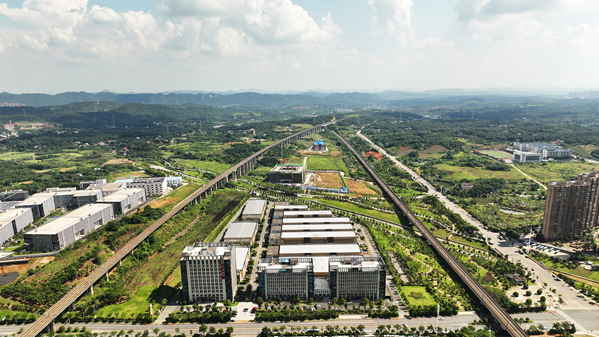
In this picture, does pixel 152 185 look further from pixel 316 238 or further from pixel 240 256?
pixel 316 238

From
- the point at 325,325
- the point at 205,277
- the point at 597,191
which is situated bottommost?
the point at 325,325

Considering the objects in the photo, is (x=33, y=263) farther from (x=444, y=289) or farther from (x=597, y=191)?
(x=597, y=191)

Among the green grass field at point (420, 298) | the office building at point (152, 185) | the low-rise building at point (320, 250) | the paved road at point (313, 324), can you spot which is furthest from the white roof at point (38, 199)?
the green grass field at point (420, 298)

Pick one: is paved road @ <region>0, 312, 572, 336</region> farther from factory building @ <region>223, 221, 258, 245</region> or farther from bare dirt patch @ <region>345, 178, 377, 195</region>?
bare dirt patch @ <region>345, 178, 377, 195</region>

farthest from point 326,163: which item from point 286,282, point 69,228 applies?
point 286,282

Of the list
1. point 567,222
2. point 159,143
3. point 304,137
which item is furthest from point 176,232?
point 304,137
